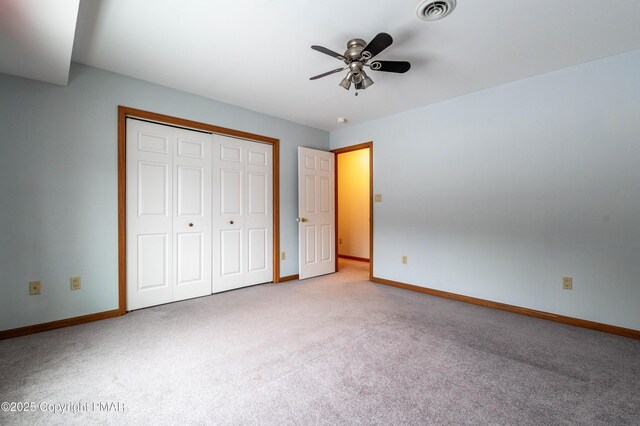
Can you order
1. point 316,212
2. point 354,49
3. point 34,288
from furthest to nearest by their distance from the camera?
point 316,212 → point 34,288 → point 354,49

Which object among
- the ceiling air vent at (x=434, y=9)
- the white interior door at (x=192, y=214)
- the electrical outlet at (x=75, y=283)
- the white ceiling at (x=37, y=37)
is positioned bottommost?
the electrical outlet at (x=75, y=283)

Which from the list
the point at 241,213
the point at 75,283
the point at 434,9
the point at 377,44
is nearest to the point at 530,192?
the point at 434,9

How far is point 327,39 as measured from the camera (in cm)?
225

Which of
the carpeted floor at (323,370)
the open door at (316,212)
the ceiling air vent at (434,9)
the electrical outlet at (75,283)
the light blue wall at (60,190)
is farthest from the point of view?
the open door at (316,212)

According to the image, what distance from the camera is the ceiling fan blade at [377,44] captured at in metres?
1.91

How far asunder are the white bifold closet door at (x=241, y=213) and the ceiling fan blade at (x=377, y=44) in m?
2.20

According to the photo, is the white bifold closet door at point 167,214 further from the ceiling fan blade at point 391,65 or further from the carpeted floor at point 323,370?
the ceiling fan blade at point 391,65

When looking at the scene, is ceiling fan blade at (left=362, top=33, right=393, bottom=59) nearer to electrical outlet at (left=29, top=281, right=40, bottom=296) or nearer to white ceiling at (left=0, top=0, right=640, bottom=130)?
white ceiling at (left=0, top=0, right=640, bottom=130)

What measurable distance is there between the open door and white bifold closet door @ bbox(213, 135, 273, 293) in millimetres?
504

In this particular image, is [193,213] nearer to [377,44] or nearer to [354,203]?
[377,44]

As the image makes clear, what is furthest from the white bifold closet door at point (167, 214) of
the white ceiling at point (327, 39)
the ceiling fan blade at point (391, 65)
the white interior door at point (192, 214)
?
the ceiling fan blade at point (391, 65)

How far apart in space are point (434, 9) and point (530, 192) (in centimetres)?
210

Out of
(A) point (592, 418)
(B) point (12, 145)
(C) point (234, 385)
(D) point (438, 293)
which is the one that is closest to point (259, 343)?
(C) point (234, 385)

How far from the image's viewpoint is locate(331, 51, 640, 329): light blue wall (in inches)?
96.9
